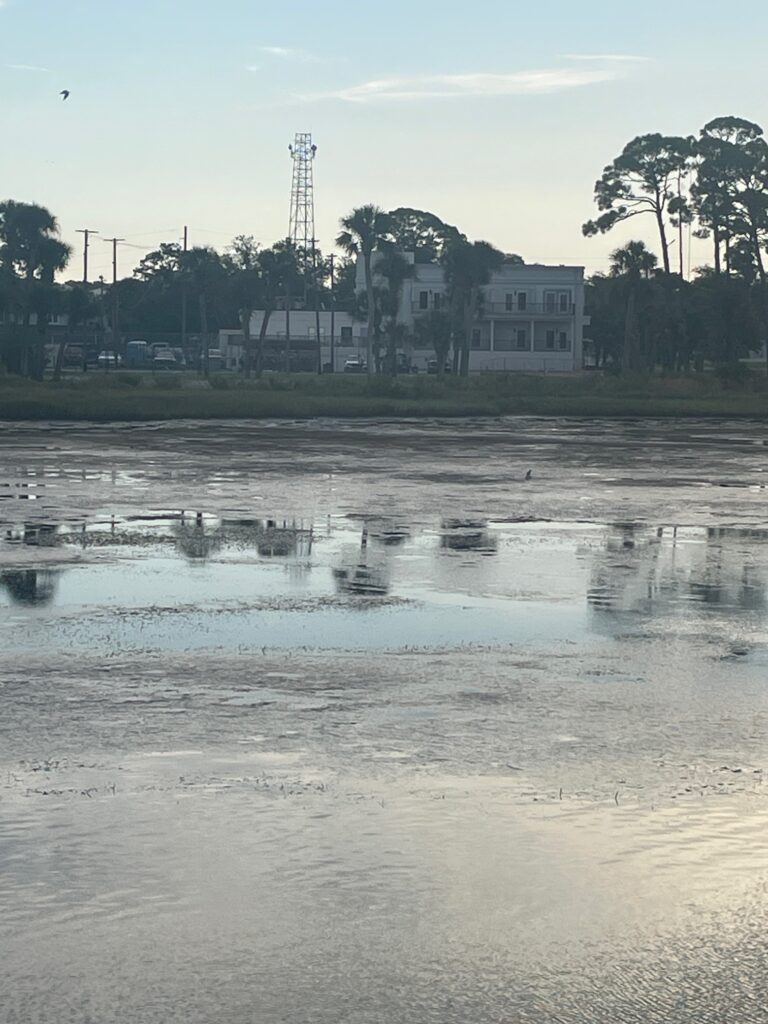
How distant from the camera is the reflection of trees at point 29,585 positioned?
13641mm

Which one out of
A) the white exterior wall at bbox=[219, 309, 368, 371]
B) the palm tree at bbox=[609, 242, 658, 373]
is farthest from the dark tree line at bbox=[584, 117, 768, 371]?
the white exterior wall at bbox=[219, 309, 368, 371]

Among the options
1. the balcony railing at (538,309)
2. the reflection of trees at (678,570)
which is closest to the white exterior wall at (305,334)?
the balcony railing at (538,309)

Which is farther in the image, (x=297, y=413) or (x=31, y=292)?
(x=31, y=292)

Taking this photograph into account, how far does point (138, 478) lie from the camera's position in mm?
27281

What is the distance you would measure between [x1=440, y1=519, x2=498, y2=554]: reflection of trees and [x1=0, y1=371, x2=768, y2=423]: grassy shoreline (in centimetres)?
3275

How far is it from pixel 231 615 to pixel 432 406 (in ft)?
156

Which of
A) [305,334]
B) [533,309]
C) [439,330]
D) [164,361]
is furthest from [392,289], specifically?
[305,334]

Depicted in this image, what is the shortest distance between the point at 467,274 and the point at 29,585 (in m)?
92.1

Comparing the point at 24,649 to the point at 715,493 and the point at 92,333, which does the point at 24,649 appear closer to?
the point at 715,493

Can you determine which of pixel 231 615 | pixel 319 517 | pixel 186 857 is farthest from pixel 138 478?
pixel 186 857

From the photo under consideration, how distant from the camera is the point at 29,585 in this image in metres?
14.4

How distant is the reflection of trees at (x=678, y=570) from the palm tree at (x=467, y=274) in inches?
3330

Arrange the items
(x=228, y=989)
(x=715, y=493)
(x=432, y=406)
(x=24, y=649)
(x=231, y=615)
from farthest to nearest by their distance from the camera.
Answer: (x=432, y=406), (x=715, y=493), (x=231, y=615), (x=24, y=649), (x=228, y=989)

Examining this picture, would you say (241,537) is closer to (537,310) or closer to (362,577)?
(362,577)
